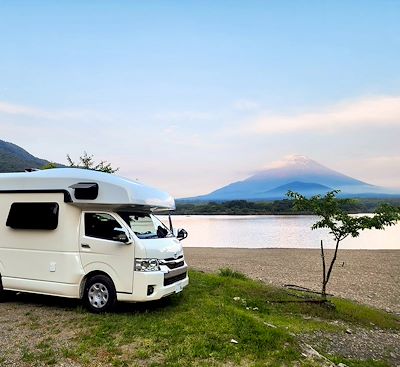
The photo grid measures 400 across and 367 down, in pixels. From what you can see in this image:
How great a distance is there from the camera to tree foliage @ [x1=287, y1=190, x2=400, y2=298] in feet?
32.7

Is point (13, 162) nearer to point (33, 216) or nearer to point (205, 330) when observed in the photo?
point (33, 216)

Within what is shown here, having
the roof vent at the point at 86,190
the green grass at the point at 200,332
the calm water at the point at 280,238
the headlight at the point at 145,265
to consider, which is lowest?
the calm water at the point at 280,238

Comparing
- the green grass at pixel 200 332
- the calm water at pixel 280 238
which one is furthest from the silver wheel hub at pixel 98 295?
the calm water at pixel 280 238

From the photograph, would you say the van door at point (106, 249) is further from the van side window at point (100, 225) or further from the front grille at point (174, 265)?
the front grille at point (174, 265)

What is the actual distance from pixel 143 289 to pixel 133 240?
96 centimetres

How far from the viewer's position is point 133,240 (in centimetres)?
803

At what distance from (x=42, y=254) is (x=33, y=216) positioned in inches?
34.0

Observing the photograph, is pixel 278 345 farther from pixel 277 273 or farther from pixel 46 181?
pixel 277 273

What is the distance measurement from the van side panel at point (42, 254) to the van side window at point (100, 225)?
0.78ft

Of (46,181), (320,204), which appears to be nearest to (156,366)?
(46,181)

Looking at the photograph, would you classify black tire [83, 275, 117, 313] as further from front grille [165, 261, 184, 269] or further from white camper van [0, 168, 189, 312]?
front grille [165, 261, 184, 269]

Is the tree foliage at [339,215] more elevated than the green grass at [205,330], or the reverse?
the tree foliage at [339,215]

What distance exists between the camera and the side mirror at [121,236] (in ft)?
26.3

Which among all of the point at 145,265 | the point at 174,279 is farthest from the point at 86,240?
the point at 174,279
